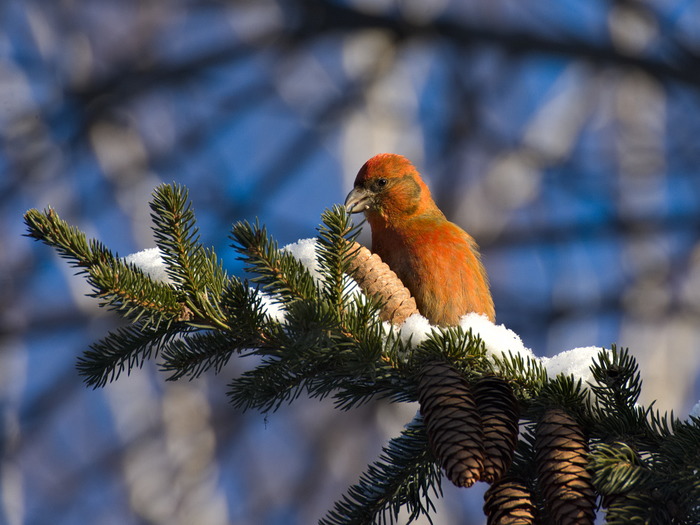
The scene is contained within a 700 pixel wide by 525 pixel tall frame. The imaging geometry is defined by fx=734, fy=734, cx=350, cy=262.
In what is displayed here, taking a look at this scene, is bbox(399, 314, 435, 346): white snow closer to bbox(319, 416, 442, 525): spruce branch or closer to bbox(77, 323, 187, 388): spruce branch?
bbox(319, 416, 442, 525): spruce branch

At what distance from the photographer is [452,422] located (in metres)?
1.18

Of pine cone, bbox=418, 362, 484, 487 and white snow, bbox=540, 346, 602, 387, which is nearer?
pine cone, bbox=418, 362, 484, 487

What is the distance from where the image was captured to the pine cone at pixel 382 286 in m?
1.57

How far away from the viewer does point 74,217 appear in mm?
6922

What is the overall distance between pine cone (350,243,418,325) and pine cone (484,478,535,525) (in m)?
0.45

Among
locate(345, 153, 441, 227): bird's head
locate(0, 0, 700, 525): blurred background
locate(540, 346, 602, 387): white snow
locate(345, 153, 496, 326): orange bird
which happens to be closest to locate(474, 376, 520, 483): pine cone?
locate(540, 346, 602, 387): white snow

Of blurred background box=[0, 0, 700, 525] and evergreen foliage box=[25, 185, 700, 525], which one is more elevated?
blurred background box=[0, 0, 700, 525]

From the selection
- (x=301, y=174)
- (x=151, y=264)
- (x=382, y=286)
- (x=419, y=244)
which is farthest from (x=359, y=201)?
(x=301, y=174)

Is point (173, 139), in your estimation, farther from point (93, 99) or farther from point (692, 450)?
point (692, 450)

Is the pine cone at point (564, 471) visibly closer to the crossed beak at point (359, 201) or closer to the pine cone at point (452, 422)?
the pine cone at point (452, 422)

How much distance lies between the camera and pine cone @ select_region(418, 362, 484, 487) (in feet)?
3.67

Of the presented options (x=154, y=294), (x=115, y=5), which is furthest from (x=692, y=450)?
(x=115, y=5)

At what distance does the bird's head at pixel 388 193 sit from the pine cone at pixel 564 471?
3.82ft

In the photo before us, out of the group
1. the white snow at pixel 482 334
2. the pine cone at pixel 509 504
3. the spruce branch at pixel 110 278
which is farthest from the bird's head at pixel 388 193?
the pine cone at pixel 509 504
